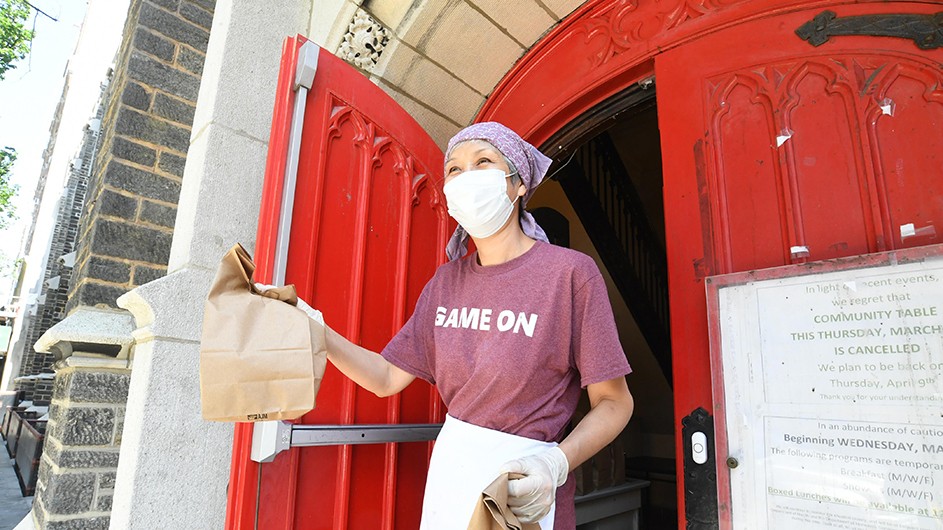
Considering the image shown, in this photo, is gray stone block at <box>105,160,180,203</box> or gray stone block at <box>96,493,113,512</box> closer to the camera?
gray stone block at <box>96,493,113,512</box>

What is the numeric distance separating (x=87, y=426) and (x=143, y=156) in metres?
1.46

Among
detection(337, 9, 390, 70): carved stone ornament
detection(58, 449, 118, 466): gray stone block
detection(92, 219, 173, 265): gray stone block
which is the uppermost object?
detection(337, 9, 390, 70): carved stone ornament

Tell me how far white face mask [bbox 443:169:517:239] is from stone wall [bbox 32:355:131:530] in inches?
89.7

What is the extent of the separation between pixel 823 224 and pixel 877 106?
0.35m

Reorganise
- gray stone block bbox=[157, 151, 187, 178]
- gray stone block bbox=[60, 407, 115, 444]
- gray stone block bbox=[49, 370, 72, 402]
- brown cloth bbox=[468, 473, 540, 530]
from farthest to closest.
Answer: gray stone block bbox=[157, 151, 187, 178] < gray stone block bbox=[49, 370, 72, 402] < gray stone block bbox=[60, 407, 115, 444] < brown cloth bbox=[468, 473, 540, 530]

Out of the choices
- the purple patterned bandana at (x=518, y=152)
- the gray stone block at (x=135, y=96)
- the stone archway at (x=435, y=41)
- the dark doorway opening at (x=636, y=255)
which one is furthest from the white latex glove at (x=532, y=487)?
the dark doorway opening at (x=636, y=255)

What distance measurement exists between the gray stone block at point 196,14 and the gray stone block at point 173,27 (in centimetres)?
3

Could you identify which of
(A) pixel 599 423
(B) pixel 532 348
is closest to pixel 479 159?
(B) pixel 532 348

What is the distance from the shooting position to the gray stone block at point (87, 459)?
2398mm

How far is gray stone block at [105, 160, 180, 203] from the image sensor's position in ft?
8.81

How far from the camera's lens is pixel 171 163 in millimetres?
2908

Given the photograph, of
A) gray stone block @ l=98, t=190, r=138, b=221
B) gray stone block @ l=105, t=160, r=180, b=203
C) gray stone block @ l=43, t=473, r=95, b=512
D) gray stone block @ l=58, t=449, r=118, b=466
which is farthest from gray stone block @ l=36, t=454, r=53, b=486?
gray stone block @ l=105, t=160, r=180, b=203

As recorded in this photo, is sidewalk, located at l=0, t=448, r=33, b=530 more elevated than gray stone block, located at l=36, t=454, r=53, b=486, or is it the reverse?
gray stone block, located at l=36, t=454, r=53, b=486

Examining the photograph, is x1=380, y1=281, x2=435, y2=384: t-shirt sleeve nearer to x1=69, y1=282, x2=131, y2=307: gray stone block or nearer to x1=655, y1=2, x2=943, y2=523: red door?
x1=655, y1=2, x2=943, y2=523: red door
